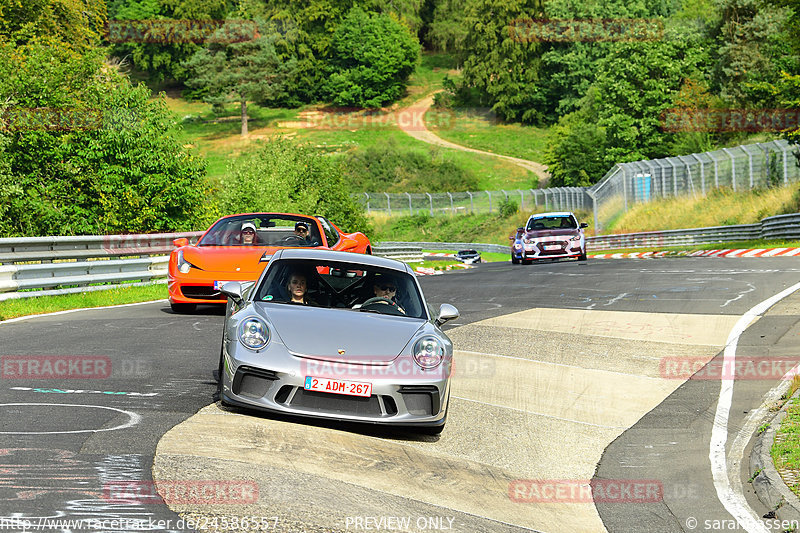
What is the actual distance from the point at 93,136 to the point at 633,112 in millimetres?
49201

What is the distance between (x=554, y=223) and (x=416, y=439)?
24.7 m

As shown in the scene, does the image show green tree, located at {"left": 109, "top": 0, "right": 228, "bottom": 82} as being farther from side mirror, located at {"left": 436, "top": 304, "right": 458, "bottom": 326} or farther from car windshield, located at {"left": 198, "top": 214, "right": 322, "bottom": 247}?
side mirror, located at {"left": 436, "top": 304, "right": 458, "bottom": 326}

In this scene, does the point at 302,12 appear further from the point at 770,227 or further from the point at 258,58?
the point at 770,227

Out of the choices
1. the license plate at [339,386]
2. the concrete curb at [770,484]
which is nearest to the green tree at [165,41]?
the license plate at [339,386]

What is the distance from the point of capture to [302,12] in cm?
13162

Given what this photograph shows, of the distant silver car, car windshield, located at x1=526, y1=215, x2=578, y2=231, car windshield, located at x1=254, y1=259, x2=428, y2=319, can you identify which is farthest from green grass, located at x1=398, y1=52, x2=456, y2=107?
car windshield, located at x1=254, y1=259, x2=428, y2=319

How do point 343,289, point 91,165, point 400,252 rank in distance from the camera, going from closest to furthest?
point 343,289
point 91,165
point 400,252

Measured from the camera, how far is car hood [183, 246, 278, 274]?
14859 millimetres

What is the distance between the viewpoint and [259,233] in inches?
625

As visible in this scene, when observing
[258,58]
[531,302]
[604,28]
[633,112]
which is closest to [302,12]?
[258,58]

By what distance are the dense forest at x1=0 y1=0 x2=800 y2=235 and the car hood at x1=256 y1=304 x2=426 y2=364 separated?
22.5m

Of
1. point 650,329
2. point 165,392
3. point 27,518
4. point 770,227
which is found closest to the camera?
point 27,518

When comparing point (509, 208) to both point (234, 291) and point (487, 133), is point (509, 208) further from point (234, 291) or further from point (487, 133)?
point (234, 291)

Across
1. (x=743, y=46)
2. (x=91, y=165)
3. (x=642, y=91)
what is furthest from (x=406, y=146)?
(x=91, y=165)
